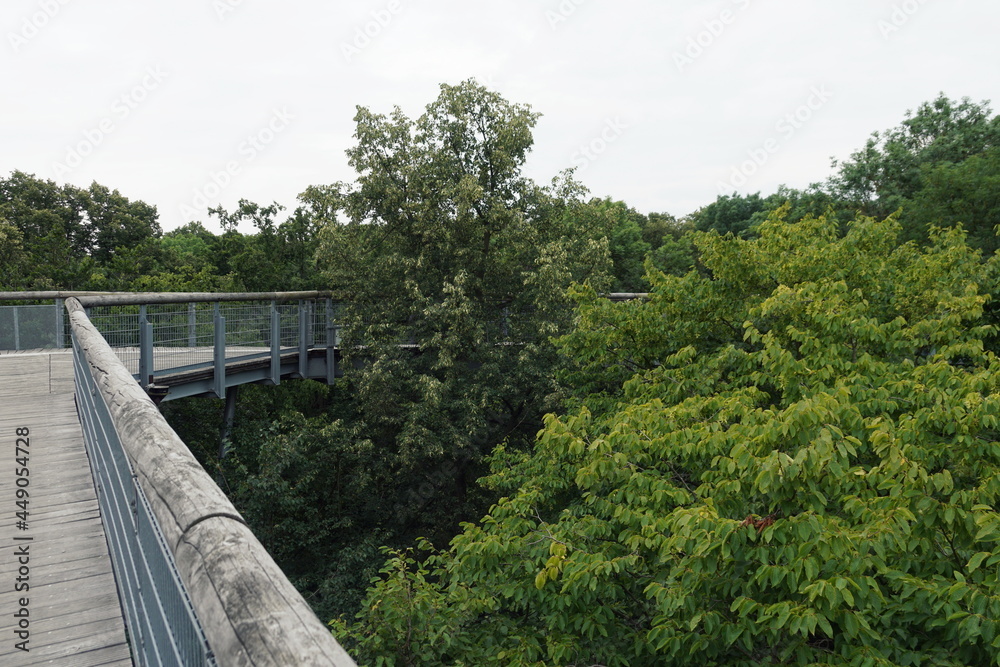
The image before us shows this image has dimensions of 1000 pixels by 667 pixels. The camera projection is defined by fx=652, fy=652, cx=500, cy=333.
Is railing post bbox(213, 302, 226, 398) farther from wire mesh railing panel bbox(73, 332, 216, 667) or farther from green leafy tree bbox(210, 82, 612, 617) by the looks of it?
wire mesh railing panel bbox(73, 332, 216, 667)

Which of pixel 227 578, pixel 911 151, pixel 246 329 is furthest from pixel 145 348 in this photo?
pixel 911 151

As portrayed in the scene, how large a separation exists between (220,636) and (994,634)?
13.0ft

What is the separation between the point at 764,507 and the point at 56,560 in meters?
4.57

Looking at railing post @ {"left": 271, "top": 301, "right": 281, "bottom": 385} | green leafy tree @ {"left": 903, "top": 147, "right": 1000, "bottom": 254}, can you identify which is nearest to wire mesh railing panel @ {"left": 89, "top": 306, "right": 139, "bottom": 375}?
railing post @ {"left": 271, "top": 301, "right": 281, "bottom": 385}

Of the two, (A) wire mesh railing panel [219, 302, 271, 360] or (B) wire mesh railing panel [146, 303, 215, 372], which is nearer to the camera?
(B) wire mesh railing panel [146, 303, 215, 372]

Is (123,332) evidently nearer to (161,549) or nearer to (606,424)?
(606,424)

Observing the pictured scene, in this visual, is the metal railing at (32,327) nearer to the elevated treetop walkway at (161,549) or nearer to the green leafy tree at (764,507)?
the elevated treetop walkway at (161,549)

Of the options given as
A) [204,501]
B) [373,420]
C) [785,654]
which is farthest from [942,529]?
[373,420]

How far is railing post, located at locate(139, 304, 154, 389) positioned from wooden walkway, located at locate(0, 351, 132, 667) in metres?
3.77

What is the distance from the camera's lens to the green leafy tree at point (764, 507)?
378 centimetres

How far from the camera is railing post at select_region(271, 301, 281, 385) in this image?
39.9 ft

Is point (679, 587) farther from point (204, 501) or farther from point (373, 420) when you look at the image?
point (373, 420)

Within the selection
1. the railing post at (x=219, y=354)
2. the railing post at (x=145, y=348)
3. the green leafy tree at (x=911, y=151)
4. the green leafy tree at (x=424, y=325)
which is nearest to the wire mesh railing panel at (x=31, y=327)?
the railing post at (x=145, y=348)

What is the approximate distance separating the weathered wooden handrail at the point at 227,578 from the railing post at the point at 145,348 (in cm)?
774
